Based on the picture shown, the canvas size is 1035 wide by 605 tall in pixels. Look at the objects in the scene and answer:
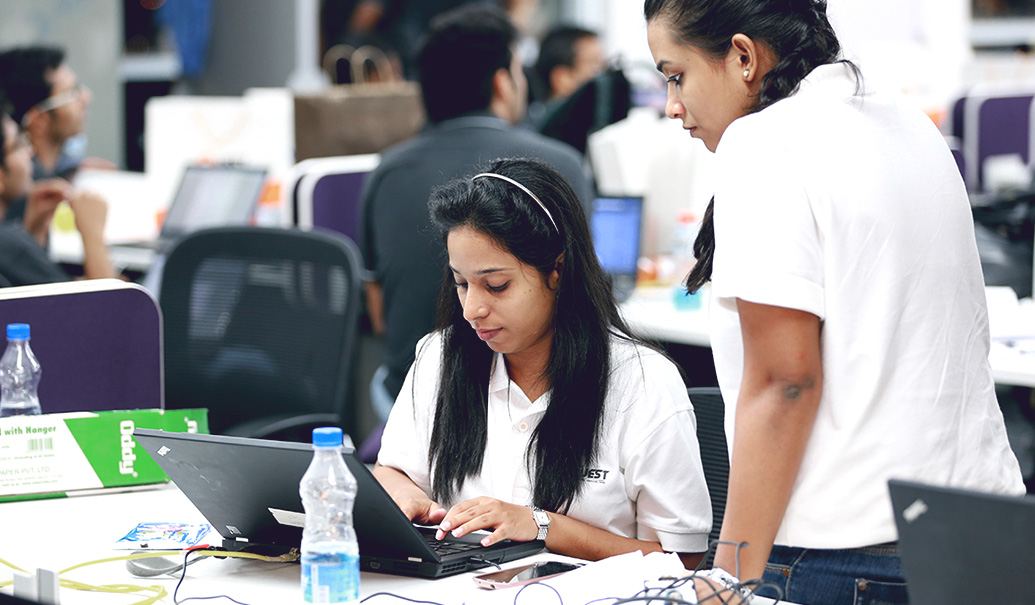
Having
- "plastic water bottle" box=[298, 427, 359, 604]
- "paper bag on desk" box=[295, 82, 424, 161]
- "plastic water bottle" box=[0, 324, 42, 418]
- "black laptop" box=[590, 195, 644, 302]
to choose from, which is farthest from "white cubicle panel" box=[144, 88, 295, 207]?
"plastic water bottle" box=[298, 427, 359, 604]

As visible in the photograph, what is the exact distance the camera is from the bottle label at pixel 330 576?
4.13ft

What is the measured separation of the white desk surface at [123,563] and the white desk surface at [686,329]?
0.57 metres

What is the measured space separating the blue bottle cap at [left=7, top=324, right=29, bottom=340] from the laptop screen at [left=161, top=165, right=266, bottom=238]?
2.31 meters

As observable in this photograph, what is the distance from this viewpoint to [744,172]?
1.23m

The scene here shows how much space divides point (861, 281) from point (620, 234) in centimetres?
224

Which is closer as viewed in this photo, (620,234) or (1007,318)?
(1007,318)

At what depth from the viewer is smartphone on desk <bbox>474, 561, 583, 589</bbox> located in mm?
1390

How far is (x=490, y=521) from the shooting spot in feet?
4.91

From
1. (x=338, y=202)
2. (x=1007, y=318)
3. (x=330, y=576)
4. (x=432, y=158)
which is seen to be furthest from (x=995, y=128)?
(x=330, y=576)

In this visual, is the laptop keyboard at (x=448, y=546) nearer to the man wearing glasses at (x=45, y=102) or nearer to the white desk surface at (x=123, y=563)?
the white desk surface at (x=123, y=563)

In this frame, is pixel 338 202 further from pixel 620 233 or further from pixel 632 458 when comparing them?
pixel 632 458

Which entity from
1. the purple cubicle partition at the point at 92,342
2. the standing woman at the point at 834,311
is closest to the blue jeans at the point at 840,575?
the standing woman at the point at 834,311

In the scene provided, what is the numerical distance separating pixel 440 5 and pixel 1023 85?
13.1 ft

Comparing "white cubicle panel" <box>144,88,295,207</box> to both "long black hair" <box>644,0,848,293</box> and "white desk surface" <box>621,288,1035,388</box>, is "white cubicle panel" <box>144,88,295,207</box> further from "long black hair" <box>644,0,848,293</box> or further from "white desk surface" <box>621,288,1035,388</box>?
"long black hair" <box>644,0,848,293</box>
